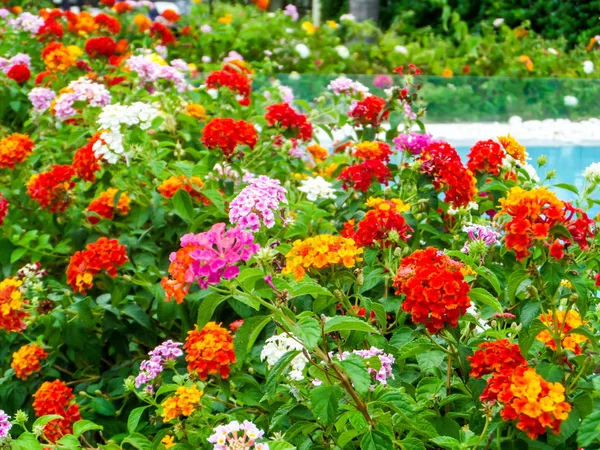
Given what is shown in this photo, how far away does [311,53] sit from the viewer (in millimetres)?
7652

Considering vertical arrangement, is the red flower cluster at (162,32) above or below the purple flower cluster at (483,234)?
below

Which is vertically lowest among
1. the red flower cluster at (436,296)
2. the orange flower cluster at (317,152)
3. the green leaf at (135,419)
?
the green leaf at (135,419)

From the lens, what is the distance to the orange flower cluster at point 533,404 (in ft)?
4.18

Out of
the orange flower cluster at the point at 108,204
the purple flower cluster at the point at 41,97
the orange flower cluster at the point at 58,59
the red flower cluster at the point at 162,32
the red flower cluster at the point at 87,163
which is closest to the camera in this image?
the red flower cluster at the point at 87,163

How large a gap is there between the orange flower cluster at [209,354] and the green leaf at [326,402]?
40 cm

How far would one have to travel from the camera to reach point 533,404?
128cm

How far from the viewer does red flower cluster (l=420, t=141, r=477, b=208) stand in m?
2.26

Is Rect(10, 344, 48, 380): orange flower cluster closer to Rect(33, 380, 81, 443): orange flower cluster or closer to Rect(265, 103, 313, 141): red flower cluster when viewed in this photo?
Rect(33, 380, 81, 443): orange flower cluster

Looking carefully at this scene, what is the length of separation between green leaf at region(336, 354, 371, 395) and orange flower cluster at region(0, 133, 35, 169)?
1960 mm

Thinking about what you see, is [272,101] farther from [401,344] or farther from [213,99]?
[401,344]

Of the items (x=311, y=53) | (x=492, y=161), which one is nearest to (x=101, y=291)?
(x=492, y=161)

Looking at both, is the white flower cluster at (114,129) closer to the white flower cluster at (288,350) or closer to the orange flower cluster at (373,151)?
the orange flower cluster at (373,151)

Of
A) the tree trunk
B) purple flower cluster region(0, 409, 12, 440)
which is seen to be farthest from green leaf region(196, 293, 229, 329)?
the tree trunk

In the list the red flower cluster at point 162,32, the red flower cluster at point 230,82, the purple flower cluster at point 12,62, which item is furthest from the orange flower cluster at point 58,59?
the red flower cluster at point 162,32
